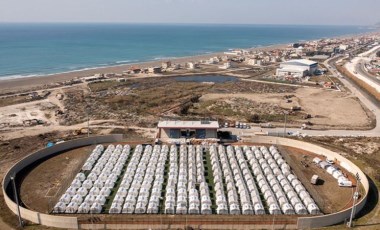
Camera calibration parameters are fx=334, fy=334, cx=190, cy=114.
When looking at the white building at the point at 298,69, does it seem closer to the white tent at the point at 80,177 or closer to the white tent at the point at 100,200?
the white tent at the point at 80,177

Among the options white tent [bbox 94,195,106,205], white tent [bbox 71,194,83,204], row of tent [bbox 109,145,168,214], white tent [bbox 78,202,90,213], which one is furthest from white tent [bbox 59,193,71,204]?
row of tent [bbox 109,145,168,214]

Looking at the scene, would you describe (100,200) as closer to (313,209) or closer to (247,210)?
(247,210)

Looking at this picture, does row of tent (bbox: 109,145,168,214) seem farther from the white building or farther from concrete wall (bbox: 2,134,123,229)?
the white building

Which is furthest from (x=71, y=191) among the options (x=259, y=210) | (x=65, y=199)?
(x=259, y=210)

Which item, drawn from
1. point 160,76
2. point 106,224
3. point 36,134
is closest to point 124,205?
point 106,224

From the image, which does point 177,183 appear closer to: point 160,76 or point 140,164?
point 140,164

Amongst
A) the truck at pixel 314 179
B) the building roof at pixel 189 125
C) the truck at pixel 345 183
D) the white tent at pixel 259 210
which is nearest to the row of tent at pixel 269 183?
the white tent at pixel 259 210
